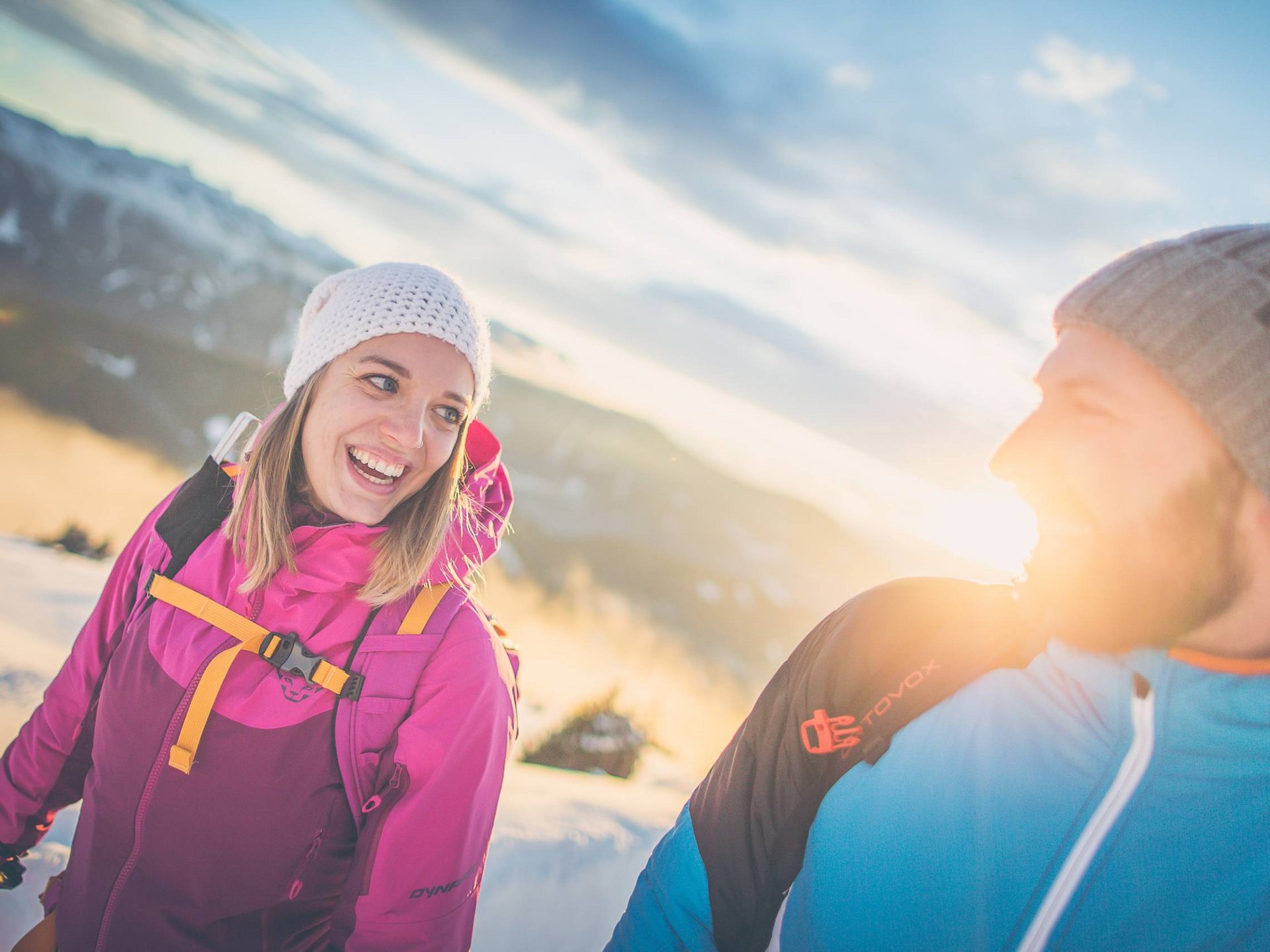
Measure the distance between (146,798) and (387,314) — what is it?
165 centimetres

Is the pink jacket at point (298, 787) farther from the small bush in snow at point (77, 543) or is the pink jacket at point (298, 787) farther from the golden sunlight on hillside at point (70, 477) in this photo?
the golden sunlight on hillside at point (70, 477)

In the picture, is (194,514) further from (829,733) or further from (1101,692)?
(1101,692)

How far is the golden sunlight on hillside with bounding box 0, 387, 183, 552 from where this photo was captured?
51.4ft

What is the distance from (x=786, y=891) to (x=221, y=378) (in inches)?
2242

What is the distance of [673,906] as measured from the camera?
5.25 ft

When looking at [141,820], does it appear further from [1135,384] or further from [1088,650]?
[1135,384]

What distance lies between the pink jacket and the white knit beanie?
2.50ft

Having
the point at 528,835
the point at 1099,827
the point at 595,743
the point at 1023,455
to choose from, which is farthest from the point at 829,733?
the point at 595,743

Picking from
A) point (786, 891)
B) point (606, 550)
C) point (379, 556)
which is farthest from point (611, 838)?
point (606, 550)

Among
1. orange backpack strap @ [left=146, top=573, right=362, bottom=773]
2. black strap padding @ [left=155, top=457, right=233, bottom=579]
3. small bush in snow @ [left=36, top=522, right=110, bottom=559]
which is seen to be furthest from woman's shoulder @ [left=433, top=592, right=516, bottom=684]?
small bush in snow @ [left=36, top=522, right=110, bottom=559]

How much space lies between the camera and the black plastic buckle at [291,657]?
174 centimetres

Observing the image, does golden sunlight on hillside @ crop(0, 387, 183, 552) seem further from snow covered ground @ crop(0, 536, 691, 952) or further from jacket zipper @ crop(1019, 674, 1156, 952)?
jacket zipper @ crop(1019, 674, 1156, 952)

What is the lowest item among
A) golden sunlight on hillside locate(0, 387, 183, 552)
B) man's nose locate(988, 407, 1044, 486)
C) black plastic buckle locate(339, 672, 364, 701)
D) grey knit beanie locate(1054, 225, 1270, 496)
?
golden sunlight on hillside locate(0, 387, 183, 552)

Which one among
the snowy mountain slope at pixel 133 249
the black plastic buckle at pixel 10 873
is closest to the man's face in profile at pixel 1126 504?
the black plastic buckle at pixel 10 873
